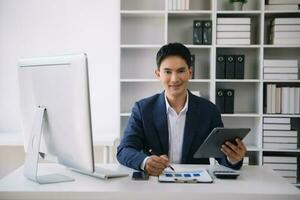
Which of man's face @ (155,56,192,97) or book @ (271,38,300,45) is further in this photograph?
book @ (271,38,300,45)

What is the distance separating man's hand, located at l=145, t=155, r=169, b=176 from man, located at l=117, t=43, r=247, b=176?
0.98 ft

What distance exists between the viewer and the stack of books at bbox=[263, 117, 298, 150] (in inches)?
123

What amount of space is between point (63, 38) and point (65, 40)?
3 centimetres

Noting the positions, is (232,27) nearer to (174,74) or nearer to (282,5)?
(282,5)

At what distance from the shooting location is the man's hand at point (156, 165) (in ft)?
4.69

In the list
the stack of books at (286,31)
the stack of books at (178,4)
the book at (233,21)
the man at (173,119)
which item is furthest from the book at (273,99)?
the man at (173,119)

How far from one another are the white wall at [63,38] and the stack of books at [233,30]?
108 cm

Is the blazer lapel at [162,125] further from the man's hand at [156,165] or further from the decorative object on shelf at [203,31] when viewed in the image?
the decorative object on shelf at [203,31]

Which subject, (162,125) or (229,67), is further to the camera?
(229,67)

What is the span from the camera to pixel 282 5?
10.2 ft

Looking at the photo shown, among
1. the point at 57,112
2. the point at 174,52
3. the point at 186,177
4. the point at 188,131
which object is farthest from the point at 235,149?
the point at 57,112

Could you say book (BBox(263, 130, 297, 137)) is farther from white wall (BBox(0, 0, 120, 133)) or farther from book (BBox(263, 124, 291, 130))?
white wall (BBox(0, 0, 120, 133))

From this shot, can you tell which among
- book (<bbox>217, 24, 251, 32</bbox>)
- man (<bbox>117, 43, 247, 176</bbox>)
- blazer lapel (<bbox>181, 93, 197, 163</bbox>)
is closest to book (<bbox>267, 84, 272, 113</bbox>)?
book (<bbox>217, 24, 251, 32</bbox>)

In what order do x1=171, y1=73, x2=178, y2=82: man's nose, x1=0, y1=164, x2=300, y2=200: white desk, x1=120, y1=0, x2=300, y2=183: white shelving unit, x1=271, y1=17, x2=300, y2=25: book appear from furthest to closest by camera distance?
Result: 1. x1=120, y1=0, x2=300, y2=183: white shelving unit
2. x1=271, y1=17, x2=300, y2=25: book
3. x1=171, y1=73, x2=178, y2=82: man's nose
4. x1=0, y1=164, x2=300, y2=200: white desk
